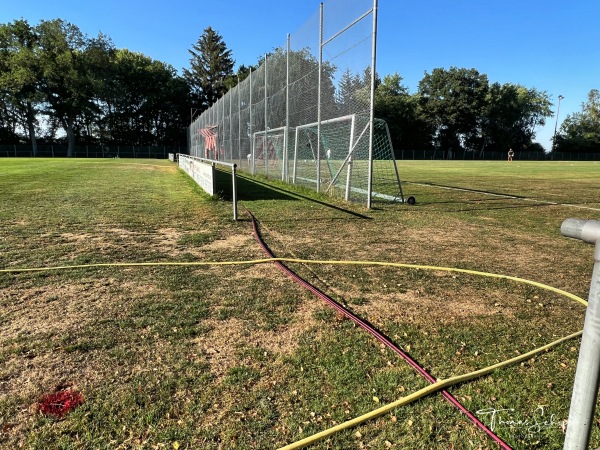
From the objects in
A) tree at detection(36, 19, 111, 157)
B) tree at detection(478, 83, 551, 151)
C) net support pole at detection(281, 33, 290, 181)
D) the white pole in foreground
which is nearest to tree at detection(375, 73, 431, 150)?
tree at detection(478, 83, 551, 151)

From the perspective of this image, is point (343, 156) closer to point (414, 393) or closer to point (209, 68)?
point (414, 393)

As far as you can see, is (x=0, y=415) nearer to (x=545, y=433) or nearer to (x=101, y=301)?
(x=101, y=301)

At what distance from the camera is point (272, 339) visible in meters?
3.00

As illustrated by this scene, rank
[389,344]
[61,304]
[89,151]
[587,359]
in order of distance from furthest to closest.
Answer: [89,151] → [61,304] → [389,344] → [587,359]

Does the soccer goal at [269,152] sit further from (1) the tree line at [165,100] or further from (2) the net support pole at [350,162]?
(1) the tree line at [165,100]

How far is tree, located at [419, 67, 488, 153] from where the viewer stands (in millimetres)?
70438

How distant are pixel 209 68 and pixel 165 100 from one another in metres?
13.5

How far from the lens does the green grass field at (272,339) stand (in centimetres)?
210

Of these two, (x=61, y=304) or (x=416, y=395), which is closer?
(x=416, y=395)

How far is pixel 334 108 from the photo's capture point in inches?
442

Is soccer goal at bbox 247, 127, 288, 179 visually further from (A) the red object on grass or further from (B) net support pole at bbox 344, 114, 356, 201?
(A) the red object on grass

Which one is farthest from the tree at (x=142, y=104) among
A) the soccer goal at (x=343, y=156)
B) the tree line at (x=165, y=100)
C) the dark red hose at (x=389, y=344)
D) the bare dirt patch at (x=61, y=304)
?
the dark red hose at (x=389, y=344)

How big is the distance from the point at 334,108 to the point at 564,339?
912 cm

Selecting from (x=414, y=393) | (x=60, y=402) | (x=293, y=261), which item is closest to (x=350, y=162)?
(x=293, y=261)
